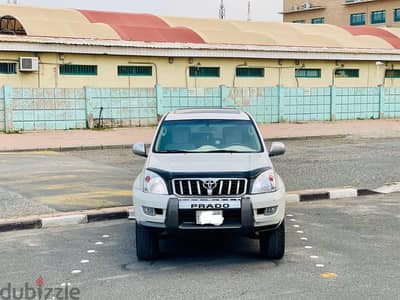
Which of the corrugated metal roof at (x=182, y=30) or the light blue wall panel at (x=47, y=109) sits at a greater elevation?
the corrugated metal roof at (x=182, y=30)

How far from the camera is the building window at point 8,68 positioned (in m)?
22.0

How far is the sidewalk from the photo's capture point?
60.3 feet

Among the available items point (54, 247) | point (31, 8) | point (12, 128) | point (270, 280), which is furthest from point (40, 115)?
point (270, 280)

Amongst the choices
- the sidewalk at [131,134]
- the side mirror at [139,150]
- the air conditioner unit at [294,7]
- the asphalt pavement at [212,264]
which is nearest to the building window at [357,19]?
the air conditioner unit at [294,7]

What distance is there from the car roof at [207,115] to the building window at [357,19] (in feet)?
222

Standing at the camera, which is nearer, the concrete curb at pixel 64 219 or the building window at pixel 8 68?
the concrete curb at pixel 64 219

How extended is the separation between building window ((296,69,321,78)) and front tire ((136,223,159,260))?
24488mm

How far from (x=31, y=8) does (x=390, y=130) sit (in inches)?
712

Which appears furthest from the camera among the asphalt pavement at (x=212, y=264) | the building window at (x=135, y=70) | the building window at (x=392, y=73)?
the building window at (x=392, y=73)

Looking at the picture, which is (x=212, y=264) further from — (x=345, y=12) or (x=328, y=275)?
(x=345, y=12)

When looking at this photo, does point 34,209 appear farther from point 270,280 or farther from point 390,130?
point 390,130

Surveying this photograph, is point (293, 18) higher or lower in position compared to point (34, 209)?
higher

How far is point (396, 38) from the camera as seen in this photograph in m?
35.4

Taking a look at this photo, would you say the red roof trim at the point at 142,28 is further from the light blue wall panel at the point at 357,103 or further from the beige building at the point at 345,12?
the beige building at the point at 345,12
